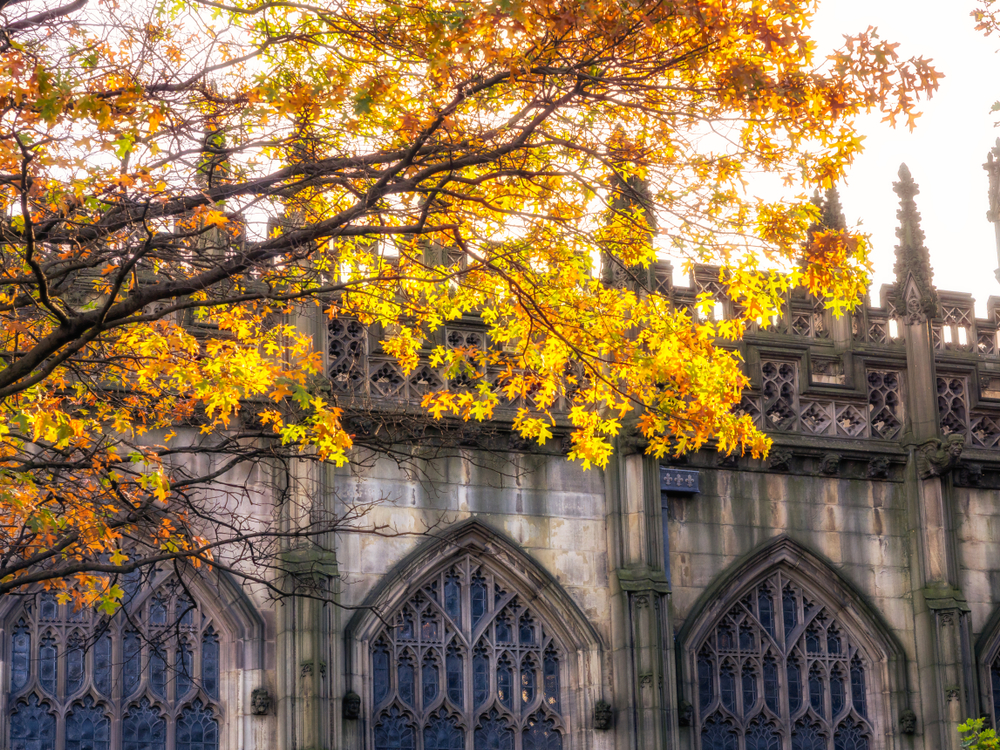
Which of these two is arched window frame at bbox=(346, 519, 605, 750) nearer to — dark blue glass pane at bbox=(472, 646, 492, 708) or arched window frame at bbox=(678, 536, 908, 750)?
dark blue glass pane at bbox=(472, 646, 492, 708)

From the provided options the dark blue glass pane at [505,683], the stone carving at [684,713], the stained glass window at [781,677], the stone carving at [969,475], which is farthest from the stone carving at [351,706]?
the stone carving at [969,475]

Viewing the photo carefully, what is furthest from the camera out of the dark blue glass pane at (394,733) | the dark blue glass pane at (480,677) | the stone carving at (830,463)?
the stone carving at (830,463)

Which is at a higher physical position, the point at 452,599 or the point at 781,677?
the point at 452,599

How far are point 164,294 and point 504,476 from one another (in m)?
8.48

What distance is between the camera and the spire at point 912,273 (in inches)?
755

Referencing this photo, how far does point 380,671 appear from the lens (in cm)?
1686

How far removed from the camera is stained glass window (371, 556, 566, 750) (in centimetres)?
1680

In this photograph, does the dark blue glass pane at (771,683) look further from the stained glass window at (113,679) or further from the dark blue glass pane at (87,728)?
the dark blue glass pane at (87,728)

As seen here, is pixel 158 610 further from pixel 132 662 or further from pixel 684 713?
pixel 684 713

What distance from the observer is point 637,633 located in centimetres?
1719

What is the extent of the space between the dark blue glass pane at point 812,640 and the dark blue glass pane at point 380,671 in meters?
5.14

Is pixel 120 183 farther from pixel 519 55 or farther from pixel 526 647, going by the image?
pixel 526 647

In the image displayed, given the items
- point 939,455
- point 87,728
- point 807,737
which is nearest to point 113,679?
point 87,728

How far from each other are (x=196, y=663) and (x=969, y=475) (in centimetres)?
961
